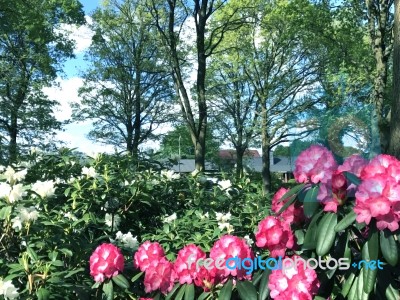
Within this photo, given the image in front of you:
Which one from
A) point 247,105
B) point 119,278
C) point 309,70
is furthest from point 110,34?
point 119,278

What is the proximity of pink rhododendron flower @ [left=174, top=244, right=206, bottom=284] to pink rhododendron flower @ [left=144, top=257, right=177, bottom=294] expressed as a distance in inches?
3.0

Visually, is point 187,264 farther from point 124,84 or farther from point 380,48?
point 124,84

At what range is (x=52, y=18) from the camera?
21828 mm

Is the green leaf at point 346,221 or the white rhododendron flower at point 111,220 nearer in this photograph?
the green leaf at point 346,221

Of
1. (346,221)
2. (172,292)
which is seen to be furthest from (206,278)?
(346,221)

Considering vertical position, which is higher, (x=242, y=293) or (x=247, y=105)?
(x=247, y=105)

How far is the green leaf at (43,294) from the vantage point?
209cm

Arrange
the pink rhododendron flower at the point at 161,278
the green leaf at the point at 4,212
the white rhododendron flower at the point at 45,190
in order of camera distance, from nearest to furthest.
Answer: the pink rhododendron flower at the point at 161,278
the green leaf at the point at 4,212
the white rhododendron flower at the point at 45,190

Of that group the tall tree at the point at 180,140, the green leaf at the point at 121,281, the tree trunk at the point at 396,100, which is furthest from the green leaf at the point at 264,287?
the tall tree at the point at 180,140

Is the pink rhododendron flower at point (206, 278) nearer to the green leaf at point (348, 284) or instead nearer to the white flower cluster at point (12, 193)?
the green leaf at point (348, 284)

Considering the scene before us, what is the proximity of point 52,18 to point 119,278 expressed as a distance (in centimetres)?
2181

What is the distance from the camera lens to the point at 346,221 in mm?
1644

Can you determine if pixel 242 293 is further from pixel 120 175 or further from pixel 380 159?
pixel 120 175

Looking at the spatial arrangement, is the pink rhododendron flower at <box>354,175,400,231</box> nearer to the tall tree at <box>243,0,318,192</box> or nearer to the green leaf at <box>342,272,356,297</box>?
the green leaf at <box>342,272,356,297</box>
